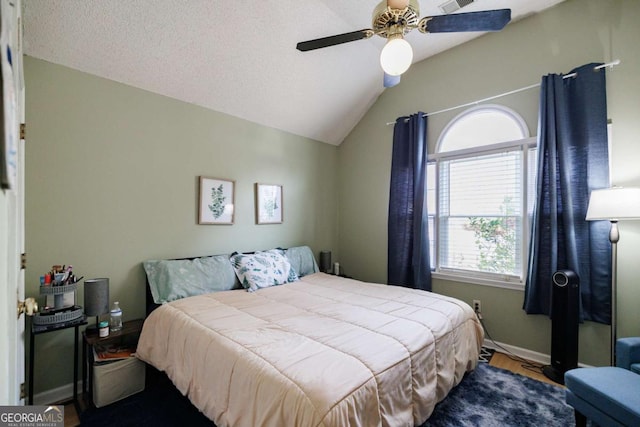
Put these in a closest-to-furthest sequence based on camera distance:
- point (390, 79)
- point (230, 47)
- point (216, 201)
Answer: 1. point (390, 79)
2. point (230, 47)
3. point (216, 201)

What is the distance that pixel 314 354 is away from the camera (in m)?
1.44

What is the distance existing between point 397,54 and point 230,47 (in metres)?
1.74

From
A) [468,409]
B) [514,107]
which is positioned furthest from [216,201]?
[514,107]

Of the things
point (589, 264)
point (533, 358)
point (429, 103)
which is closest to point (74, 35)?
point (429, 103)

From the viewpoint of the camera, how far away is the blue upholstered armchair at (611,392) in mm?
1407

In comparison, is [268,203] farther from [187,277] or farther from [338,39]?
[338,39]

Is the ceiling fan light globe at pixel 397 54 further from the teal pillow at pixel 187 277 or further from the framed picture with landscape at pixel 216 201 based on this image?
the teal pillow at pixel 187 277

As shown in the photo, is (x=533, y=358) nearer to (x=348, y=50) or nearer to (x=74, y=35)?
(x=348, y=50)

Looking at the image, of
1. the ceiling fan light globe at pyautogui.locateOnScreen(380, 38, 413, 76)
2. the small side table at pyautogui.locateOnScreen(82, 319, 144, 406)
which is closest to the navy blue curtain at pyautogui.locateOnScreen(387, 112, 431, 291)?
the ceiling fan light globe at pyautogui.locateOnScreen(380, 38, 413, 76)

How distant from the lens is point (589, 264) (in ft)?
7.93

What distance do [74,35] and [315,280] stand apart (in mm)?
2991

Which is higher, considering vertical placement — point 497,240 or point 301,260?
point 497,240

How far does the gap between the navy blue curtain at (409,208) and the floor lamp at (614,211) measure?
4.93 feet

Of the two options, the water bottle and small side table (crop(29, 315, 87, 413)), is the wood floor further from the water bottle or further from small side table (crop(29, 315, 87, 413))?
the water bottle
